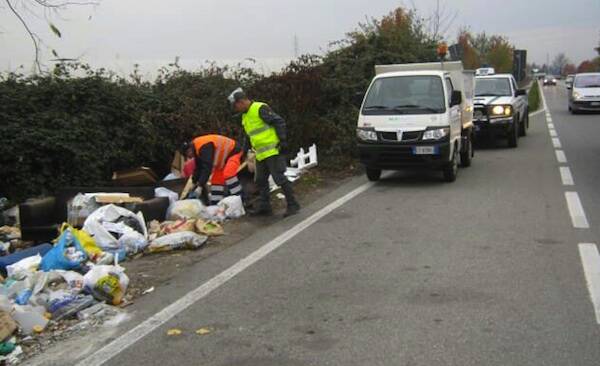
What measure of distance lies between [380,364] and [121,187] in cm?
663

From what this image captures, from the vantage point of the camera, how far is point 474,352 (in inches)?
159

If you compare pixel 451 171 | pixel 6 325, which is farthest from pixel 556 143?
pixel 6 325

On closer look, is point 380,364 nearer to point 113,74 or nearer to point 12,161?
point 12,161

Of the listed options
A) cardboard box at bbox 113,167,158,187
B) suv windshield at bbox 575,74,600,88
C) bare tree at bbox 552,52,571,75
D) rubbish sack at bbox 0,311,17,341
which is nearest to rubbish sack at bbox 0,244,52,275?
rubbish sack at bbox 0,311,17,341

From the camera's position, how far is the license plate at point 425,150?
34.0ft

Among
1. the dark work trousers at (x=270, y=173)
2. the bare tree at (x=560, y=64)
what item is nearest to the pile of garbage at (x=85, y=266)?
the dark work trousers at (x=270, y=173)

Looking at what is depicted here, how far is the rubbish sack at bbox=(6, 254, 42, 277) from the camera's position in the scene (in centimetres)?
620

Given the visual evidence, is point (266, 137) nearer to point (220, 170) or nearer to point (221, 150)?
point (221, 150)

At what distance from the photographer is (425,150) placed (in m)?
10.4

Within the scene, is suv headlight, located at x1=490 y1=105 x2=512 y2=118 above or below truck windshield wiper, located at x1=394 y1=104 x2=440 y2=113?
below

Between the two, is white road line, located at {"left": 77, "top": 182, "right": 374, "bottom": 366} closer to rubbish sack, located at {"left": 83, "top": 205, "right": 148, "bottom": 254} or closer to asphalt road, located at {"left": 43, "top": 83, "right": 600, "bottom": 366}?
asphalt road, located at {"left": 43, "top": 83, "right": 600, "bottom": 366}

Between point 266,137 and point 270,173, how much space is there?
0.57 meters

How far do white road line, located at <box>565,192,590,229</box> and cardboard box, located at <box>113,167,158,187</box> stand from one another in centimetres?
629

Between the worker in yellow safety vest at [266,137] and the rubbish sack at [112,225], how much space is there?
185cm
